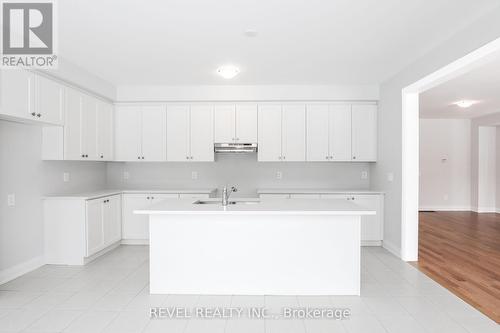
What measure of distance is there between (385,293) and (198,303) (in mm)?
1863

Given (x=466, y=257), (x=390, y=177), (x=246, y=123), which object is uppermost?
(x=246, y=123)

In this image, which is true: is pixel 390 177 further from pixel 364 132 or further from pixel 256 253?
pixel 256 253

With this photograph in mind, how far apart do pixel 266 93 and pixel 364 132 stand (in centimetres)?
175

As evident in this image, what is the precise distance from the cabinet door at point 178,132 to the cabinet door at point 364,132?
2.78m

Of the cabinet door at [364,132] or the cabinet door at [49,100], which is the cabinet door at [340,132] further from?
the cabinet door at [49,100]

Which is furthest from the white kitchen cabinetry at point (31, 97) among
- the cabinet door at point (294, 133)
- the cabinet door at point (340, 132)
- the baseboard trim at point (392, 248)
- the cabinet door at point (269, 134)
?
the baseboard trim at point (392, 248)

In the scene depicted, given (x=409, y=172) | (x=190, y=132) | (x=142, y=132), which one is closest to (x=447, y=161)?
(x=409, y=172)

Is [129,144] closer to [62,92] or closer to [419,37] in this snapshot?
[62,92]

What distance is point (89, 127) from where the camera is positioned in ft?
14.5

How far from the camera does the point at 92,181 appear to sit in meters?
5.02

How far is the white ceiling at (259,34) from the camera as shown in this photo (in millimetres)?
2502

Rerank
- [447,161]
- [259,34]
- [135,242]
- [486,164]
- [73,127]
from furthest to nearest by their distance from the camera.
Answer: [447,161] → [486,164] → [135,242] → [73,127] → [259,34]

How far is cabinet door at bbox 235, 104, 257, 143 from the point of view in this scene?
5.10m

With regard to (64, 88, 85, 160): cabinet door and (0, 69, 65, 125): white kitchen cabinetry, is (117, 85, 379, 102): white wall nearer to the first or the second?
(64, 88, 85, 160): cabinet door
